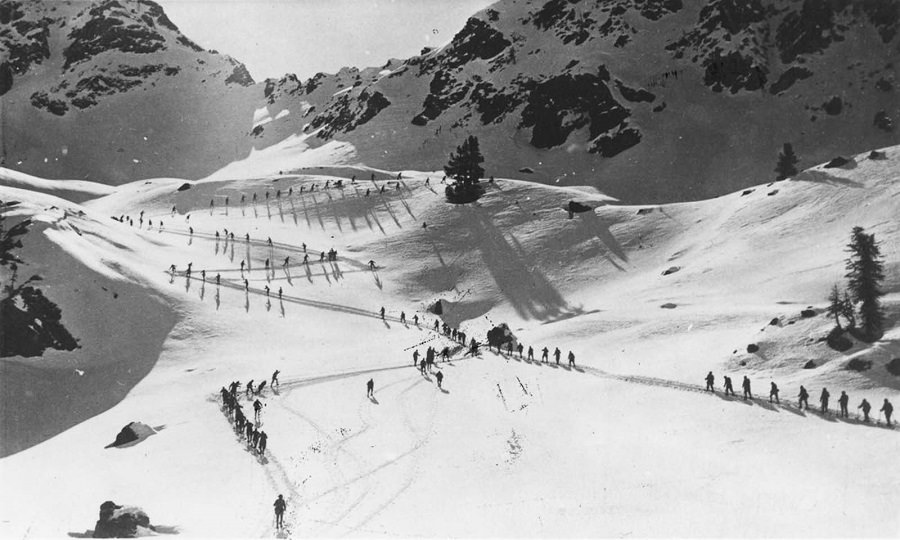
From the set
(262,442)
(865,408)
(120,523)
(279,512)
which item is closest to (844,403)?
(865,408)

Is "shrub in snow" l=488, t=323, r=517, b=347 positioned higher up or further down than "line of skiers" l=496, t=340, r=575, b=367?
higher up

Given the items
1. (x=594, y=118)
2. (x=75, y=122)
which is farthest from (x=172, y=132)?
(x=594, y=118)

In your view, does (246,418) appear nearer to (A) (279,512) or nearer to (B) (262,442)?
(B) (262,442)

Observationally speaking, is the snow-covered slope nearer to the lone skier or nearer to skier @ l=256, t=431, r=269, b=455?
skier @ l=256, t=431, r=269, b=455

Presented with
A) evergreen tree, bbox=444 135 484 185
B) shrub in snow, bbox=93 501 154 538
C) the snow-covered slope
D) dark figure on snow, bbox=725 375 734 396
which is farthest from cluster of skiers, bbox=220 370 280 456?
evergreen tree, bbox=444 135 484 185

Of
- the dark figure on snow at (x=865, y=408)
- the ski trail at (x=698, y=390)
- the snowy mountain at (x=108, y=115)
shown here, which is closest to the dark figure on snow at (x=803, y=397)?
the ski trail at (x=698, y=390)

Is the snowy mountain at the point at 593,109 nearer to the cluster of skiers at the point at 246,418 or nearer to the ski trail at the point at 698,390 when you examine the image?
the ski trail at the point at 698,390
